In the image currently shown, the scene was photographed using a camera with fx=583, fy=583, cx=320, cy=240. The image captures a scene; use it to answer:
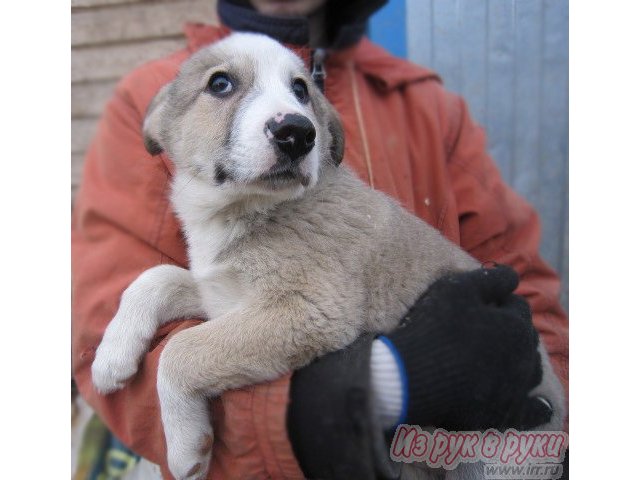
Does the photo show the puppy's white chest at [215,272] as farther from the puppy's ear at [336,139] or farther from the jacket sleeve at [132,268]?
the puppy's ear at [336,139]

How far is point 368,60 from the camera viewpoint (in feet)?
9.25

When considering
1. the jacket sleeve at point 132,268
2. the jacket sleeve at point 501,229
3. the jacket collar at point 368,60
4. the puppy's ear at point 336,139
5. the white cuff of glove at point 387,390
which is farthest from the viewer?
the jacket collar at point 368,60

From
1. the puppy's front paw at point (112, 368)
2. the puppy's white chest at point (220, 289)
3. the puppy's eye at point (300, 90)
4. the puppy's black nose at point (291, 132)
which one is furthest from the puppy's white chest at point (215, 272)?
the puppy's eye at point (300, 90)

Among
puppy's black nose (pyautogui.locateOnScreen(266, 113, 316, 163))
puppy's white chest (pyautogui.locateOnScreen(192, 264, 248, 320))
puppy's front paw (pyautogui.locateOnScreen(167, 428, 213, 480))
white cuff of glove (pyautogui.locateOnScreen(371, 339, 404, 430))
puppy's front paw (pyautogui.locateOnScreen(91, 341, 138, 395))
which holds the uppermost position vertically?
puppy's black nose (pyautogui.locateOnScreen(266, 113, 316, 163))

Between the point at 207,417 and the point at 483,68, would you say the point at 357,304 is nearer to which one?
the point at 207,417

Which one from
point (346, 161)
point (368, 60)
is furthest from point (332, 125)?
point (368, 60)

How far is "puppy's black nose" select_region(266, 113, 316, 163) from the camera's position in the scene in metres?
2.01

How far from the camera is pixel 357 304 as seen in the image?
219cm

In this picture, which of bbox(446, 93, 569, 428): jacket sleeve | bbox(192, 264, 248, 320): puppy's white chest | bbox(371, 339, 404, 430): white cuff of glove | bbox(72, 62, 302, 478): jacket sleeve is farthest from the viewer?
bbox(192, 264, 248, 320): puppy's white chest

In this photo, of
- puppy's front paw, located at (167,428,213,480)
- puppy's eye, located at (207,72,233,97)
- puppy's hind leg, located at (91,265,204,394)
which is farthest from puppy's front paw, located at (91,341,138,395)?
puppy's eye, located at (207,72,233,97)

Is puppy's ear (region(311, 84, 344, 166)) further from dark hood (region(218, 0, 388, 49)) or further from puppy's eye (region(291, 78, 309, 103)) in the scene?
dark hood (region(218, 0, 388, 49))

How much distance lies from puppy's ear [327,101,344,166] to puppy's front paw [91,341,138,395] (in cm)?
116

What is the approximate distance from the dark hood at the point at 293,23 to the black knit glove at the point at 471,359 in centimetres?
133

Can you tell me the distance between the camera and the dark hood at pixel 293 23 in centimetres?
270
